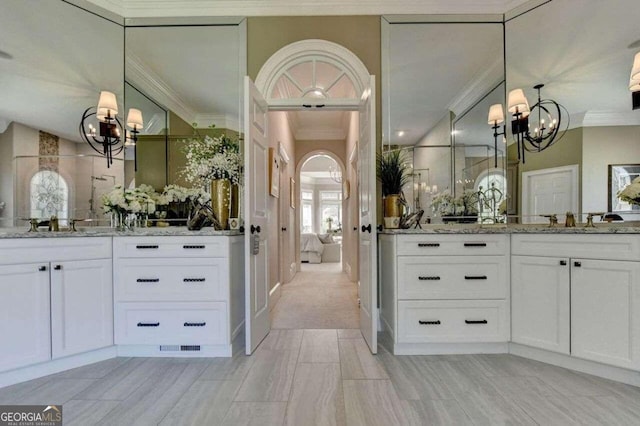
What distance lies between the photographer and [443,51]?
303 centimetres

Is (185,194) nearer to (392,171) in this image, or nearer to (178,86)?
(178,86)

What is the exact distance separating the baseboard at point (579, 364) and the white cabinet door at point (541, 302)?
0.25 feet

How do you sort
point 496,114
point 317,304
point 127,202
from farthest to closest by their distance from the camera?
point 317,304 < point 496,114 < point 127,202

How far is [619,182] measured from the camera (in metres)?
2.50

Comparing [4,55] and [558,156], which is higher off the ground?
[4,55]

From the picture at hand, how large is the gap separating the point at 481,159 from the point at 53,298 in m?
3.64

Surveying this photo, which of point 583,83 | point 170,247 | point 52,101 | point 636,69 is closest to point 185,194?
point 170,247

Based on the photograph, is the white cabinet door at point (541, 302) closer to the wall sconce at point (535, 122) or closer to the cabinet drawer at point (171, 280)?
the wall sconce at point (535, 122)

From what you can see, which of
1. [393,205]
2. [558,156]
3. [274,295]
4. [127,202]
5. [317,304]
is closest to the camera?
[127,202]

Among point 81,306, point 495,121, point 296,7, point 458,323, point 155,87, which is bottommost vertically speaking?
point 458,323

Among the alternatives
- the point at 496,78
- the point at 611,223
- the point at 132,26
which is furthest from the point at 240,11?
the point at 611,223

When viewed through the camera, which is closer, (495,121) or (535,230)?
(535,230)

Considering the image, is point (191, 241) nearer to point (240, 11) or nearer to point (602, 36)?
point (240, 11)

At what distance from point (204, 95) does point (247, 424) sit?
9.12 feet
